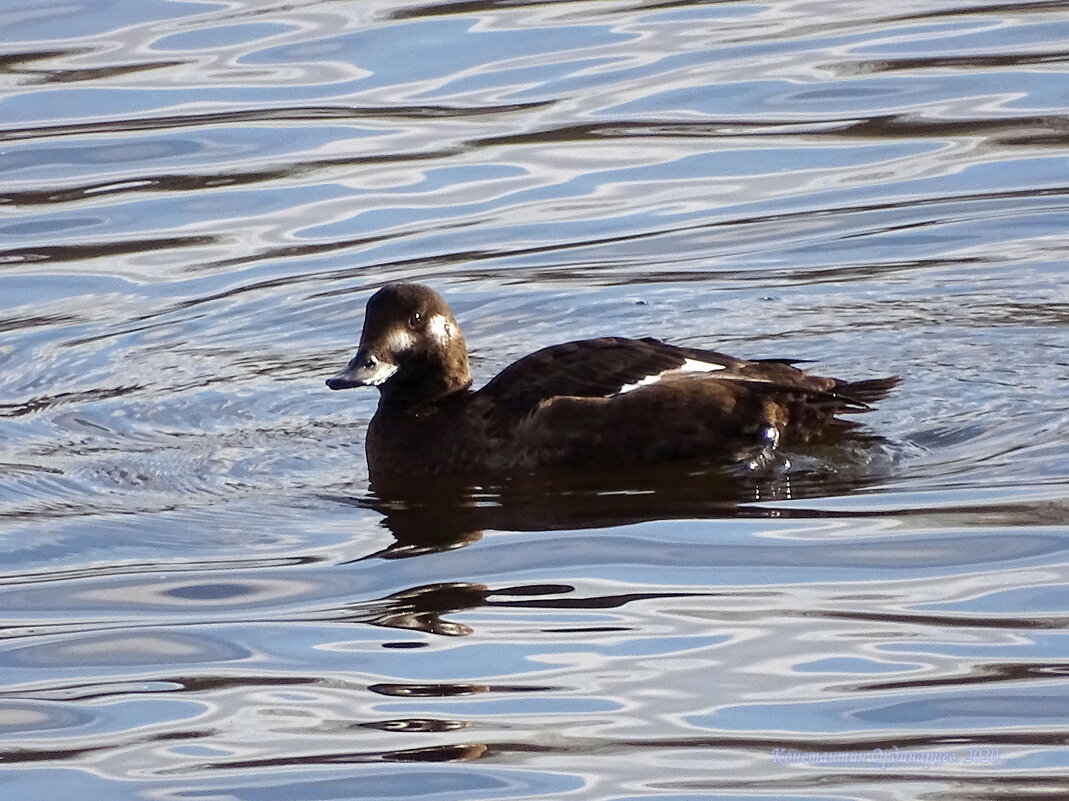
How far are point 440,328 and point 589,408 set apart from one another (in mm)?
788

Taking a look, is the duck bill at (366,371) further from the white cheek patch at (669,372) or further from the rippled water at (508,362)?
the white cheek patch at (669,372)

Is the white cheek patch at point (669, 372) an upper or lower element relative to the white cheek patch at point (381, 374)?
lower

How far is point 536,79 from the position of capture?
1461cm

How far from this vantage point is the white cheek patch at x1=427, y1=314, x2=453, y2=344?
27.6 feet

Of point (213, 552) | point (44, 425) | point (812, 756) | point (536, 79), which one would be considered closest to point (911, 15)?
point (536, 79)

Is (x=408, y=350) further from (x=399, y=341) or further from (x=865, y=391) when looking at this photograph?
(x=865, y=391)

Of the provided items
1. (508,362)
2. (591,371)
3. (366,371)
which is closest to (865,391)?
(591,371)

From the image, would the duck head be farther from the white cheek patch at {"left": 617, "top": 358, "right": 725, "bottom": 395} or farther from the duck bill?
the white cheek patch at {"left": 617, "top": 358, "right": 725, "bottom": 395}

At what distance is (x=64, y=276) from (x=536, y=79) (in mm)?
4058

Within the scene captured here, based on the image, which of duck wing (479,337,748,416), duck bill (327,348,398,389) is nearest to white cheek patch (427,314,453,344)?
duck bill (327,348,398,389)

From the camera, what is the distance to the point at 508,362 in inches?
388

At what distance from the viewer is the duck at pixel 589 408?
8.00 meters

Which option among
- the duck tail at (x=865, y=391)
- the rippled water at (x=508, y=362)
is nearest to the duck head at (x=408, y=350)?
the rippled water at (x=508, y=362)

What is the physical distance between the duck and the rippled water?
0.74 feet
